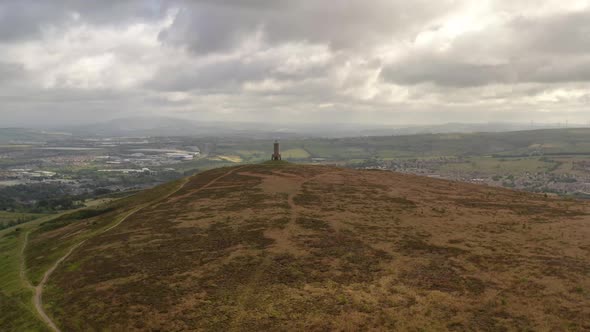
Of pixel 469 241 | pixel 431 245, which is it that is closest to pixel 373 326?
pixel 431 245

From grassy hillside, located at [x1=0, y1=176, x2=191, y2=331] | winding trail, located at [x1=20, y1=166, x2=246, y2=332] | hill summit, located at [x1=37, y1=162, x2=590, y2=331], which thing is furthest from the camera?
grassy hillside, located at [x1=0, y1=176, x2=191, y2=331]

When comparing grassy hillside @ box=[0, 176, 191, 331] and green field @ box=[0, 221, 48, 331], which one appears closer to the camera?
green field @ box=[0, 221, 48, 331]

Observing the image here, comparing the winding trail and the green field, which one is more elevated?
the winding trail

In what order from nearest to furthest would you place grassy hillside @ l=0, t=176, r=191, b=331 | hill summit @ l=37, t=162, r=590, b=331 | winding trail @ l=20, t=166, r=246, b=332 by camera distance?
hill summit @ l=37, t=162, r=590, b=331 → winding trail @ l=20, t=166, r=246, b=332 → grassy hillside @ l=0, t=176, r=191, b=331

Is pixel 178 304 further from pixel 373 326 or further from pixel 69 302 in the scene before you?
pixel 373 326

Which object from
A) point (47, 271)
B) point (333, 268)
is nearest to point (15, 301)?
point (47, 271)

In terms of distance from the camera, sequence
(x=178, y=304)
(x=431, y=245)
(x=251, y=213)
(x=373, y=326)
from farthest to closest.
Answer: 1. (x=251, y=213)
2. (x=431, y=245)
3. (x=178, y=304)
4. (x=373, y=326)

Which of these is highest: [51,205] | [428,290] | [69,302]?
[428,290]

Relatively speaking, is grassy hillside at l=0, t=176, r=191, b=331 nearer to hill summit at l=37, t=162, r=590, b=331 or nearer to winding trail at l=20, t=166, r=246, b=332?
winding trail at l=20, t=166, r=246, b=332

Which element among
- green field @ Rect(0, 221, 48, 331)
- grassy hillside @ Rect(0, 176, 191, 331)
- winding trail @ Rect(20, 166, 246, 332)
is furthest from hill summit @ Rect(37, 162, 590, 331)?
grassy hillside @ Rect(0, 176, 191, 331)
